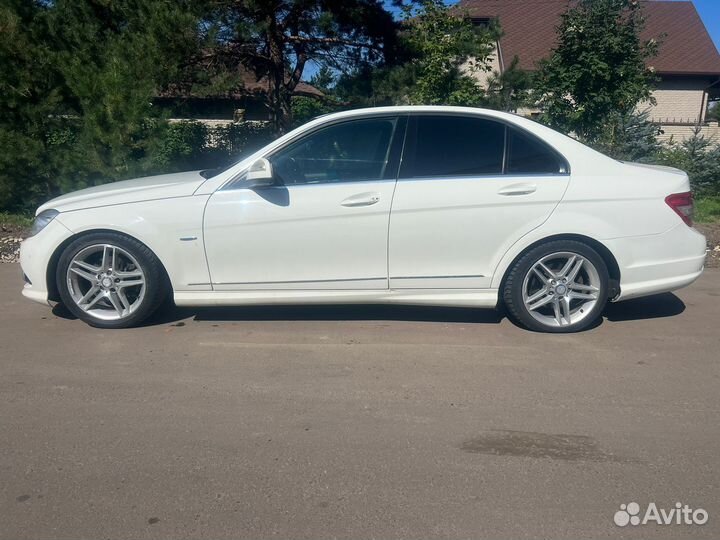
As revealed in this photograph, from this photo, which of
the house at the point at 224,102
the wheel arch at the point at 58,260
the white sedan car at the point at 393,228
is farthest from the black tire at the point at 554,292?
the house at the point at 224,102

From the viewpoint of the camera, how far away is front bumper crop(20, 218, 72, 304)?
16.8 ft

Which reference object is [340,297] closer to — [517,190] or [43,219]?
[517,190]

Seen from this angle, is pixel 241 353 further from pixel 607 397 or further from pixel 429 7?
pixel 429 7

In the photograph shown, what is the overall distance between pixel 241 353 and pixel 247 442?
4.34 ft

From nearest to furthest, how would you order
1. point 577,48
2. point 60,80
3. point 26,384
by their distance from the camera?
point 26,384, point 60,80, point 577,48

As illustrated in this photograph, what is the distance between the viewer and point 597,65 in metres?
10.4

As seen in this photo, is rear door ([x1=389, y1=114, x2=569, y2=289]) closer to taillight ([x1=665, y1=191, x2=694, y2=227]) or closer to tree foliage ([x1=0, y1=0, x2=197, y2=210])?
taillight ([x1=665, y1=191, x2=694, y2=227])

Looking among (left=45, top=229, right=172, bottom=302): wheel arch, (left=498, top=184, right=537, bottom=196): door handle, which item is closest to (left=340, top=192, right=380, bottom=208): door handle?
(left=498, top=184, right=537, bottom=196): door handle

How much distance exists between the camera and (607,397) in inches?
163

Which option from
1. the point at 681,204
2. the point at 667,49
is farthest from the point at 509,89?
the point at 667,49

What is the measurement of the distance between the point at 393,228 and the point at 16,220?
23.9ft

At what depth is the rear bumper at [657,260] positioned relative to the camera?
16.7 feet

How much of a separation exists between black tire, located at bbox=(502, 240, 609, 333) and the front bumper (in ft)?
11.0

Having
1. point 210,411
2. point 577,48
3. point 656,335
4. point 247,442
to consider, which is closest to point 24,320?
point 210,411
